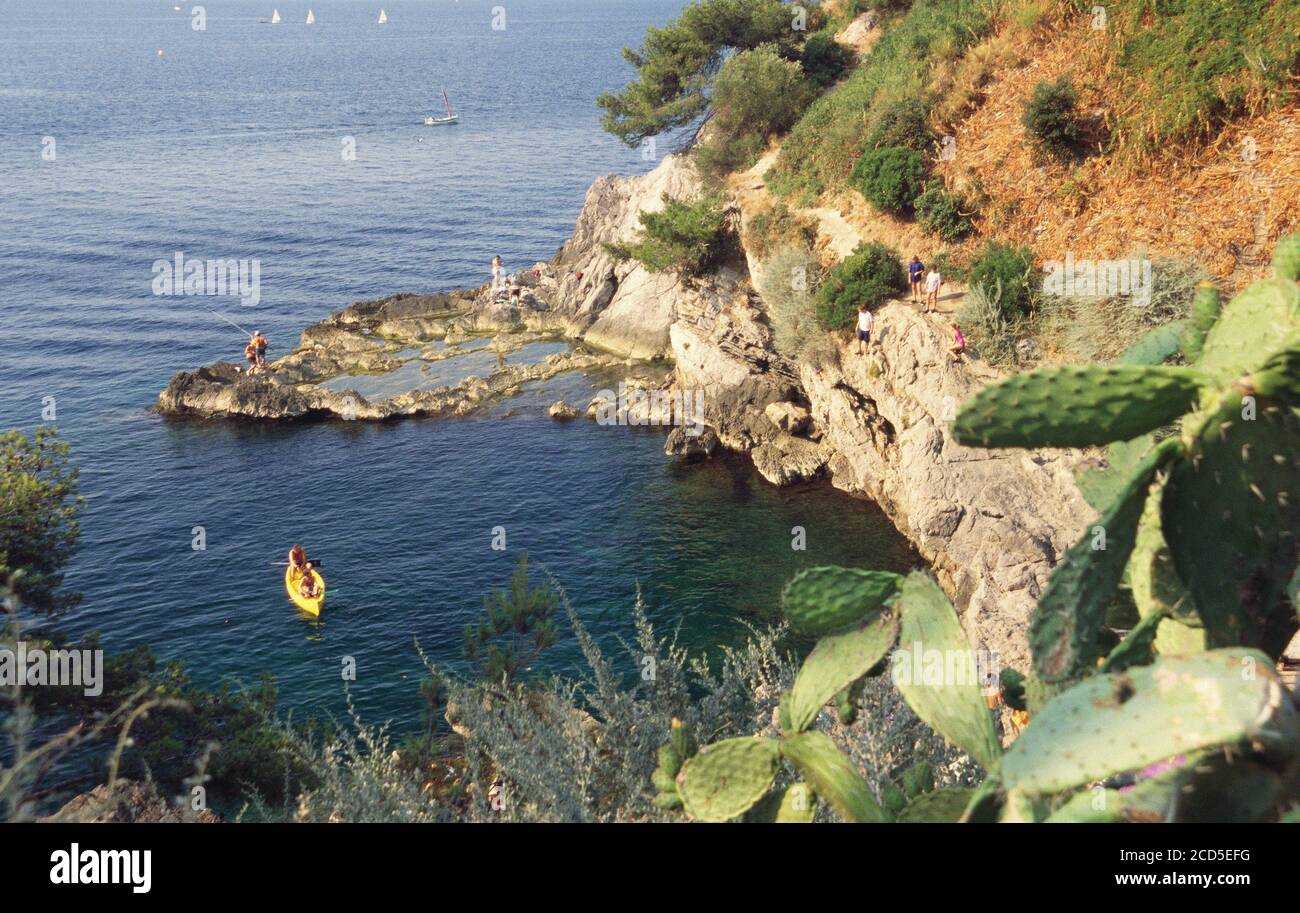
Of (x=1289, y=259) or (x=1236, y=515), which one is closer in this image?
(x=1236, y=515)

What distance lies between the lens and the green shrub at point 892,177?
2870 cm

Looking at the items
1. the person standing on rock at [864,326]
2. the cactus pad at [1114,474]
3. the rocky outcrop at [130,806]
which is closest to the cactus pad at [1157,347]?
the cactus pad at [1114,474]

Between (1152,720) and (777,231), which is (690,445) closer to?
(777,231)

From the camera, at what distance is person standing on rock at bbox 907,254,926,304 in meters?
26.2

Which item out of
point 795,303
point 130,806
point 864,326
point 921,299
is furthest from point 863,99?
point 130,806

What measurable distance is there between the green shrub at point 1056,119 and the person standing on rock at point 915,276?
4.55 m

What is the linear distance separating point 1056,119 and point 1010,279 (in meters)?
5.28

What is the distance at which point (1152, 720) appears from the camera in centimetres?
284

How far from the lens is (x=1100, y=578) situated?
381 centimetres

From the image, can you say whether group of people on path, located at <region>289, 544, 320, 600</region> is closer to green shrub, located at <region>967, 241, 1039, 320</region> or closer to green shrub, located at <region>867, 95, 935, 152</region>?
green shrub, located at <region>967, 241, 1039, 320</region>

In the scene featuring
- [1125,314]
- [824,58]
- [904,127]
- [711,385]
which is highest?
[824,58]

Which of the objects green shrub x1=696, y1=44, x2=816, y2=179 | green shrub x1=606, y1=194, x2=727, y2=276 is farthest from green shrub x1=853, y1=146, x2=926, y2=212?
green shrub x1=696, y1=44, x2=816, y2=179

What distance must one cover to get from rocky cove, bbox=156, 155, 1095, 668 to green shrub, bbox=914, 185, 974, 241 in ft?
9.76
